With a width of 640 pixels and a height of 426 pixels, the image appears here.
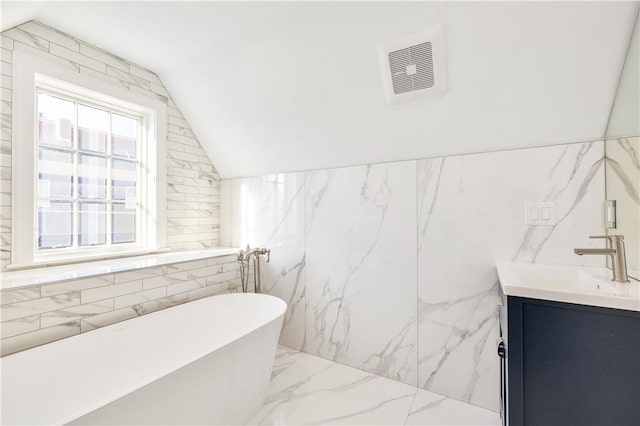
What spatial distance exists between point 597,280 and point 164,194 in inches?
116

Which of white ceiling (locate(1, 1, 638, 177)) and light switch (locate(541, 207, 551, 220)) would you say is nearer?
white ceiling (locate(1, 1, 638, 177))

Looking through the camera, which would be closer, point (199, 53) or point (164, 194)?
point (199, 53)

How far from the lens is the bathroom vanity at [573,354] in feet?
3.37

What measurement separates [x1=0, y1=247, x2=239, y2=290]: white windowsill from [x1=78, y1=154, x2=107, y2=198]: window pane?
1.76 feet

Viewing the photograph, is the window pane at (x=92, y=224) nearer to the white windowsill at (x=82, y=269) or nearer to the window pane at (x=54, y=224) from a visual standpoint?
the window pane at (x=54, y=224)

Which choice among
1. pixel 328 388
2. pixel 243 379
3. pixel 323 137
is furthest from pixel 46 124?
pixel 328 388

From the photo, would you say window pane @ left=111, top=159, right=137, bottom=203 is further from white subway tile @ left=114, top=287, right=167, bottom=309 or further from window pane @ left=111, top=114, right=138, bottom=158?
white subway tile @ left=114, top=287, right=167, bottom=309

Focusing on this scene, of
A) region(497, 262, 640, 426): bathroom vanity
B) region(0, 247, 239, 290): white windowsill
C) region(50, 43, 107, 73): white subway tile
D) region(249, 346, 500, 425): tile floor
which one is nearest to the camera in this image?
region(497, 262, 640, 426): bathroom vanity

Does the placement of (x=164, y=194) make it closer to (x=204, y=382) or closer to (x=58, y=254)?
(x=58, y=254)

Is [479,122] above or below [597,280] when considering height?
above

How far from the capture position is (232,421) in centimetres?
155

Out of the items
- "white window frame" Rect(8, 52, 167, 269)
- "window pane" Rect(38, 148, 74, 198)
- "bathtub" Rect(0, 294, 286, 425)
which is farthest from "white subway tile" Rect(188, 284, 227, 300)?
"window pane" Rect(38, 148, 74, 198)

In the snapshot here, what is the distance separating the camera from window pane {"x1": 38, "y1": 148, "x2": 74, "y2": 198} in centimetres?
191

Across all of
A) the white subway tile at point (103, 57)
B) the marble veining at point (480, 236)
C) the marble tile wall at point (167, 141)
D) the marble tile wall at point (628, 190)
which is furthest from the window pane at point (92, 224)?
the marble tile wall at point (628, 190)
